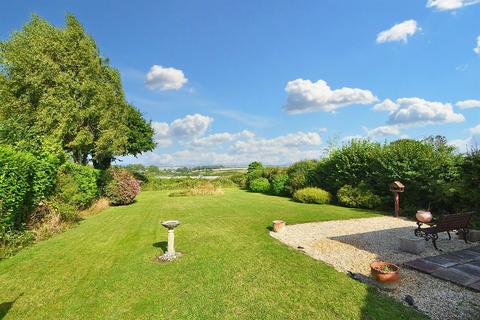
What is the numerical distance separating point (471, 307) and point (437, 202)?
10.5 metres

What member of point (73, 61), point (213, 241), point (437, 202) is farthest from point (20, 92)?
point (437, 202)

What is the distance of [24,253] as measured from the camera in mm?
8406

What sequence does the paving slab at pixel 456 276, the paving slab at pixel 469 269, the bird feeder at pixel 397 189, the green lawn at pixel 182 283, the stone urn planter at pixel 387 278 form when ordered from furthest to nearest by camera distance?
the bird feeder at pixel 397 189 < the paving slab at pixel 469 269 < the paving slab at pixel 456 276 < the stone urn planter at pixel 387 278 < the green lawn at pixel 182 283

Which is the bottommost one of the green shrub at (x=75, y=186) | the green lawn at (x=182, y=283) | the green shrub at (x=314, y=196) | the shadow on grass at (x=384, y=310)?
the green lawn at (x=182, y=283)

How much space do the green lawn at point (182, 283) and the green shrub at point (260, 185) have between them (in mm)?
19008

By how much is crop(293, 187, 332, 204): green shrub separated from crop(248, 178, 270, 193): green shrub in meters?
9.00

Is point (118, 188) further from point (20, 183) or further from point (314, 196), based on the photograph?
point (314, 196)

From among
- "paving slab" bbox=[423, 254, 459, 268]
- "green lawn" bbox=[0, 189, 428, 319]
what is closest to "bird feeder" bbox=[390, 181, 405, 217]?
"paving slab" bbox=[423, 254, 459, 268]

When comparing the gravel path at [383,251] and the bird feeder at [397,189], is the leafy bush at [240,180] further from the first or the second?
the gravel path at [383,251]

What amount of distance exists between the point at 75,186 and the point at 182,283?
10460mm

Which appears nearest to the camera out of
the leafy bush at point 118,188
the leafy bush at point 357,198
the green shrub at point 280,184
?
the leafy bush at point 357,198

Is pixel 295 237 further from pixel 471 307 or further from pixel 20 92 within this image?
pixel 20 92

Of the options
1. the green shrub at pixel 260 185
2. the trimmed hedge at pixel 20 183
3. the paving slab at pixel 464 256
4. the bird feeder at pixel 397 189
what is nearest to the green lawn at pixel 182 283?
the trimmed hedge at pixel 20 183

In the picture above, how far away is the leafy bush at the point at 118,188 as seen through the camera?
20.0 meters
